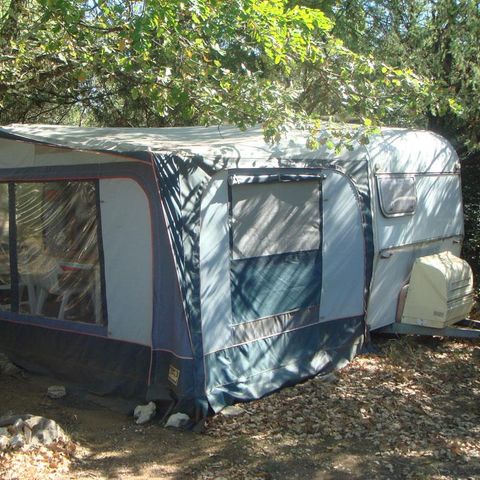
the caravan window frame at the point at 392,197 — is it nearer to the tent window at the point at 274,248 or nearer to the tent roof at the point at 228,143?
the tent roof at the point at 228,143

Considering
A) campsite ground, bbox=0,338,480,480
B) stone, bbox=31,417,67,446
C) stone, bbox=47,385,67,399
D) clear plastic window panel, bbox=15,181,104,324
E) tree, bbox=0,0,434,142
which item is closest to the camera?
campsite ground, bbox=0,338,480,480

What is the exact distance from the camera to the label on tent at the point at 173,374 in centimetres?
465

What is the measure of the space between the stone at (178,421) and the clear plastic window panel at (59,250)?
1.10 m

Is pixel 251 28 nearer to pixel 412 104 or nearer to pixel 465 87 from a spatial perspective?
pixel 412 104

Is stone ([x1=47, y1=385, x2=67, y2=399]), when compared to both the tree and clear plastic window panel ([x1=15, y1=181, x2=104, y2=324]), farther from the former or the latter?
the tree

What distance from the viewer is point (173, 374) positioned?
469 cm

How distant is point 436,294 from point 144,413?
3.15 m

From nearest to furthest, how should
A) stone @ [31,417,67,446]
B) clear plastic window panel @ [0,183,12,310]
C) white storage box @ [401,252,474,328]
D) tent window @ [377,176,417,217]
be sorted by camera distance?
stone @ [31,417,67,446] < clear plastic window panel @ [0,183,12,310] < white storage box @ [401,252,474,328] < tent window @ [377,176,417,217]

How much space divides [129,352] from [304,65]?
118 inches

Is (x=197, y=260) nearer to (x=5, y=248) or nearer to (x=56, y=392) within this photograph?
(x=56, y=392)

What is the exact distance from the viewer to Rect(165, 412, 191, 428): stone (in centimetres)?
457

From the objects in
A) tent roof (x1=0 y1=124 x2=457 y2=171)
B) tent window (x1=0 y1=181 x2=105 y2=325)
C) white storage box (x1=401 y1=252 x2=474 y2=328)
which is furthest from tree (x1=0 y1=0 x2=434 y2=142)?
white storage box (x1=401 y1=252 x2=474 y2=328)

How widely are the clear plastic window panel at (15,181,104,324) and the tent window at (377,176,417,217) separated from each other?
2.84 m

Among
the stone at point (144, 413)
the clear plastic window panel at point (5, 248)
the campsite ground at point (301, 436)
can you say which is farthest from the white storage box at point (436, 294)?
the clear plastic window panel at point (5, 248)
